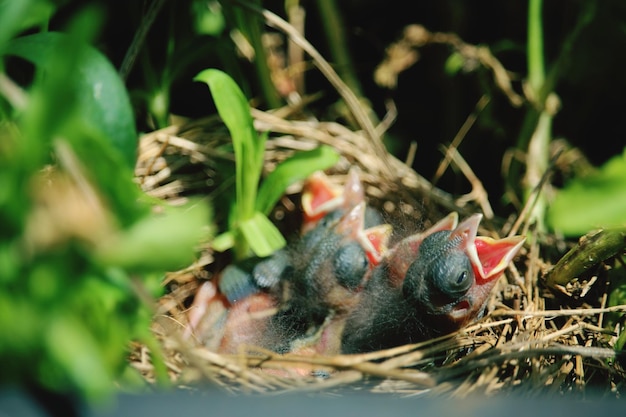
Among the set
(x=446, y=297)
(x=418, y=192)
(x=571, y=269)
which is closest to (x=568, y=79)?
(x=418, y=192)

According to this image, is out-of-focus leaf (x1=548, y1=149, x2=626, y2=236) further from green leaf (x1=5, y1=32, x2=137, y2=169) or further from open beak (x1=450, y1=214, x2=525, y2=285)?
green leaf (x1=5, y1=32, x2=137, y2=169)

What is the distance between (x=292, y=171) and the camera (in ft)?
3.30

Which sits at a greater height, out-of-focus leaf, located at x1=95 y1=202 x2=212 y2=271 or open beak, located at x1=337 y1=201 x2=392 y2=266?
out-of-focus leaf, located at x1=95 y1=202 x2=212 y2=271

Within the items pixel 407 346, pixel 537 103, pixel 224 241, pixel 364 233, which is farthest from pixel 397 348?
pixel 537 103

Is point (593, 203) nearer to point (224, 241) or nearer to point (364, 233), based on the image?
point (364, 233)

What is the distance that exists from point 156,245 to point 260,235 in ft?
1.81

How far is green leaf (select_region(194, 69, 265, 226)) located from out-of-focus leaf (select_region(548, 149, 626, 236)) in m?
0.53

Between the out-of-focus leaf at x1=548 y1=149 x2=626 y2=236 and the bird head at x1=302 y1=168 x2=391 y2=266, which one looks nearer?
the out-of-focus leaf at x1=548 y1=149 x2=626 y2=236

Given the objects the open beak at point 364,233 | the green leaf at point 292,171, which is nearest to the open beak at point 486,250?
the open beak at point 364,233

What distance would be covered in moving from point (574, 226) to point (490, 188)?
0.93 meters

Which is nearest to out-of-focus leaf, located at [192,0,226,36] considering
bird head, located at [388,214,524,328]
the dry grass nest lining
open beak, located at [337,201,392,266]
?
the dry grass nest lining

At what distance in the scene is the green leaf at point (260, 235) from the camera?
0.98 metres

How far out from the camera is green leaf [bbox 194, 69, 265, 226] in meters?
0.96

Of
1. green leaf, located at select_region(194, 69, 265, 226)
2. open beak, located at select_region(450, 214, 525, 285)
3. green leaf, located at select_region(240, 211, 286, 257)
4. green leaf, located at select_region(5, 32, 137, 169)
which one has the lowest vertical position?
green leaf, located at select_region(240, 211, 286, 257)
